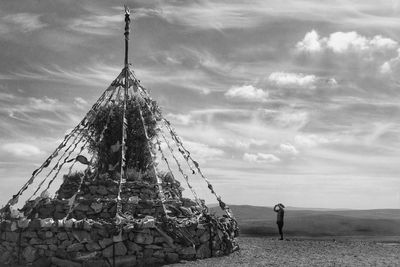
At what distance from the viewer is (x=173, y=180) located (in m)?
22.6

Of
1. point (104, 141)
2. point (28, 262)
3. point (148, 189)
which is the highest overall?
point (104, 141)

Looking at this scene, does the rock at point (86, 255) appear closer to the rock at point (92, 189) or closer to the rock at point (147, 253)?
the rock at point (147, 253)

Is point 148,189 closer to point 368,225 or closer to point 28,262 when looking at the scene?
point 28,262

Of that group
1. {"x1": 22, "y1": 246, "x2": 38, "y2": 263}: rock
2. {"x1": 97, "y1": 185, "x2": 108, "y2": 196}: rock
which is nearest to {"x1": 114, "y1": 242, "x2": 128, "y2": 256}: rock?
{"x1": 22, "y1": 246, "x2": 38, "y2": 263}: rock

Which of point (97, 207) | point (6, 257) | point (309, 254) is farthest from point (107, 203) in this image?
point (309, 254)

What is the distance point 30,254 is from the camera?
53.4 feet

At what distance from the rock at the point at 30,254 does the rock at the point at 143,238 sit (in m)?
3.58

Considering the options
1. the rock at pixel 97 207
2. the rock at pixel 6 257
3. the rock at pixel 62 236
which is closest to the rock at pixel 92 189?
the rock at pixel 97 207

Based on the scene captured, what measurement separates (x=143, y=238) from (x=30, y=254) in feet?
13.2

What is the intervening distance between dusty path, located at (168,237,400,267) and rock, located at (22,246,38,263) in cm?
503

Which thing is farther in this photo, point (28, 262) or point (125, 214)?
point (125, 214)

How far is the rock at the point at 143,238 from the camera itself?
52.2 feet

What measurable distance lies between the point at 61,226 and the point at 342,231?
23643 mm

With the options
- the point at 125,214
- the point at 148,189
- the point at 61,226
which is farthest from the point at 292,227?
the point at 61,226
